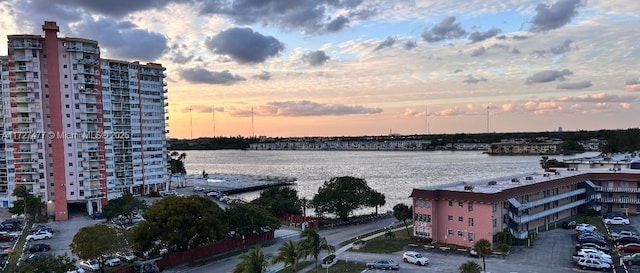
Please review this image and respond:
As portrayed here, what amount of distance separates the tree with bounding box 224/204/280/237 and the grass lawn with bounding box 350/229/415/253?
359 inches

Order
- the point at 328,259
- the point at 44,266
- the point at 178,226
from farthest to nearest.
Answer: the point at 178,226, the point at 328,259, the point at 44,266

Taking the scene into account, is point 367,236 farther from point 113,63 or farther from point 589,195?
point 113,63

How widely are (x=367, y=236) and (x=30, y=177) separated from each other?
2031 inches

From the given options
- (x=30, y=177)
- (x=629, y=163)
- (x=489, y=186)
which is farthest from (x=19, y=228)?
(x=629, y=163)

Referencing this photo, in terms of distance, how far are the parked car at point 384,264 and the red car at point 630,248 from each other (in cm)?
1914

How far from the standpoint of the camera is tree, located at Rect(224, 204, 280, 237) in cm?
4575

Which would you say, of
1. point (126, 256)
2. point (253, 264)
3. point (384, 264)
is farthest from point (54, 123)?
point (384, 264)

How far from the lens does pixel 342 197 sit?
201 feet

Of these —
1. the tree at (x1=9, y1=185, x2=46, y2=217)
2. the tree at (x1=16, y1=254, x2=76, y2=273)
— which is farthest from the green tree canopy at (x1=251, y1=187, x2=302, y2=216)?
the tree at (x1=16, y1=254, x2=76, y2=273)

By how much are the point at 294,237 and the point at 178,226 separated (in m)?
14.2

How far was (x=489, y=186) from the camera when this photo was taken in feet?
164

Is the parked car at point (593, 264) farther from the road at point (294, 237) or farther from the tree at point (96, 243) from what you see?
the tree at point (96, 243)

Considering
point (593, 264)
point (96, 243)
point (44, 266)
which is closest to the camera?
point (44, 266)

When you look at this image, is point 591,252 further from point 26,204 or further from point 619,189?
point 26,204
